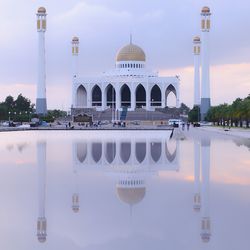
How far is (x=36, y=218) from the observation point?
496 centimetres

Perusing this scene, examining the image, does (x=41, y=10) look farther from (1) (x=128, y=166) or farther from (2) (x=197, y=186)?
(2) (x=197, y=186)

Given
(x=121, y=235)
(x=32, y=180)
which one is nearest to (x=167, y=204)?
(x=121, y=235)

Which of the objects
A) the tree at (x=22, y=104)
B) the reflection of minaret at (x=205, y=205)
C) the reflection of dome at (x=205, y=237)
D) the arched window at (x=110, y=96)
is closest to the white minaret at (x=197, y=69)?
the arched window at (x=110, y=96)

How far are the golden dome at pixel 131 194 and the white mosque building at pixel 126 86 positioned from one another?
51419 millimetres

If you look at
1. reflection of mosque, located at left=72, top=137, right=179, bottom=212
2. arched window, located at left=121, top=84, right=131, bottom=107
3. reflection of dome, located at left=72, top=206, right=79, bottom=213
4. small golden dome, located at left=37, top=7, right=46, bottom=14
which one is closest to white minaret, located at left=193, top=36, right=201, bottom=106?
arched window, located at left=121, top=84, right=131, bottom=107

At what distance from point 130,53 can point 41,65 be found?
1145cm

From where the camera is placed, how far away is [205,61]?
164ft

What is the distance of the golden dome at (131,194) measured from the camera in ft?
19.2

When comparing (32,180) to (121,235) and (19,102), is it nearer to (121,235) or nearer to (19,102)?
(121,235)

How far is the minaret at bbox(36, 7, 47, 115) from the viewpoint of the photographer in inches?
2007

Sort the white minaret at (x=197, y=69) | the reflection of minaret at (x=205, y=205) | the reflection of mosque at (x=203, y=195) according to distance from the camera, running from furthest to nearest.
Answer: the white minaret at (x=197, y=69), the reflection of mosque at (x=203, y=195), the reflection of minaret at (x=205, y=205)

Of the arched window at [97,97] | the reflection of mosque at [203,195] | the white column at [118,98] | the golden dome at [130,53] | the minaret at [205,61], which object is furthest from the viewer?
the arched window at [97,97]

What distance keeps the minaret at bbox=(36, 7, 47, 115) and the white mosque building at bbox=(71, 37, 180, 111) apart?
22.3 ft

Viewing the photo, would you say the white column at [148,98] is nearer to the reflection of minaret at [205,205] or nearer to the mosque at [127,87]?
the mosque at [127,87]
